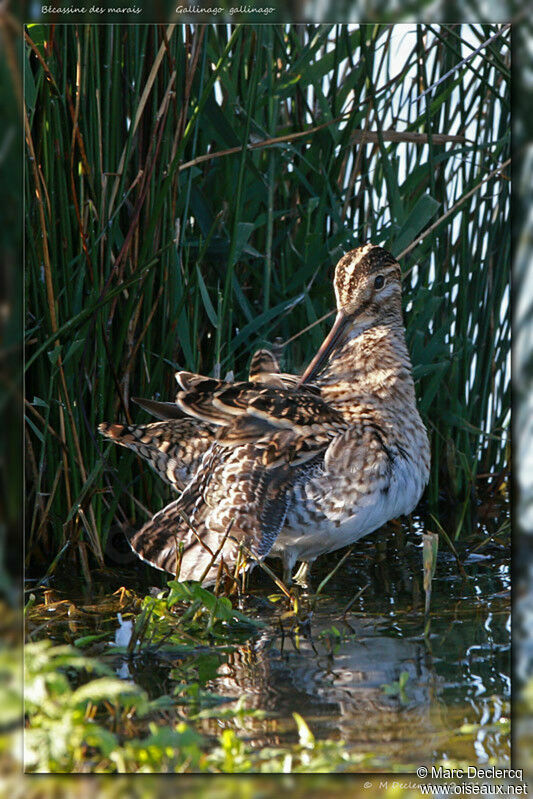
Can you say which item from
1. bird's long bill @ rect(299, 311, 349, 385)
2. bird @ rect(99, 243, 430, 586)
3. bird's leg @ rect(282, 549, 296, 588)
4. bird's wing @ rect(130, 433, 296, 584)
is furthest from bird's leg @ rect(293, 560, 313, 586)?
bird's long bill @ rect(299, 311, 349, 385)

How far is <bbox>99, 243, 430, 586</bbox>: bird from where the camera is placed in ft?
13.3

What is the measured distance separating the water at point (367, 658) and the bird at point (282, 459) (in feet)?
0.91

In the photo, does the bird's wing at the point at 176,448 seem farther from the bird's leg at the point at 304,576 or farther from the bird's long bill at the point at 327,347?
the bird's leg at the point at 304,576

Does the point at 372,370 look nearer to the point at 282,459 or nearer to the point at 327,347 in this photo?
the point at 327,347

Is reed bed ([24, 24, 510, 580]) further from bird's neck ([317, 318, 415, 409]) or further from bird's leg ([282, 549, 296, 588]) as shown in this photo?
bird's leg ([282, 549, 296, 588])

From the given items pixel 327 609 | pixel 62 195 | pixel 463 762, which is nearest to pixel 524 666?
pixel 463 762

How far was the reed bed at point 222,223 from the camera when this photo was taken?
4.08 m

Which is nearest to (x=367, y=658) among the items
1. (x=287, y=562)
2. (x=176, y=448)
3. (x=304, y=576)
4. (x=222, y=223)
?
(x=287, y=562)

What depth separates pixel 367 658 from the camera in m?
3.49

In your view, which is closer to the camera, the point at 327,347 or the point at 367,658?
the point at 367,658

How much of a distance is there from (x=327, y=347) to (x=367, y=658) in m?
1.59

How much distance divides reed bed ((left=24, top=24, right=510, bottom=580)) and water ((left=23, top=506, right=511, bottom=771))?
63 centimetres

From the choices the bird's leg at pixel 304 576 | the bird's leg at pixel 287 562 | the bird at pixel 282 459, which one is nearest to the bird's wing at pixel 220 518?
the bird at pixel 282 459

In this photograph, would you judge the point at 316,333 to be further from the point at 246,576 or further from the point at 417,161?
the point at 246,576
